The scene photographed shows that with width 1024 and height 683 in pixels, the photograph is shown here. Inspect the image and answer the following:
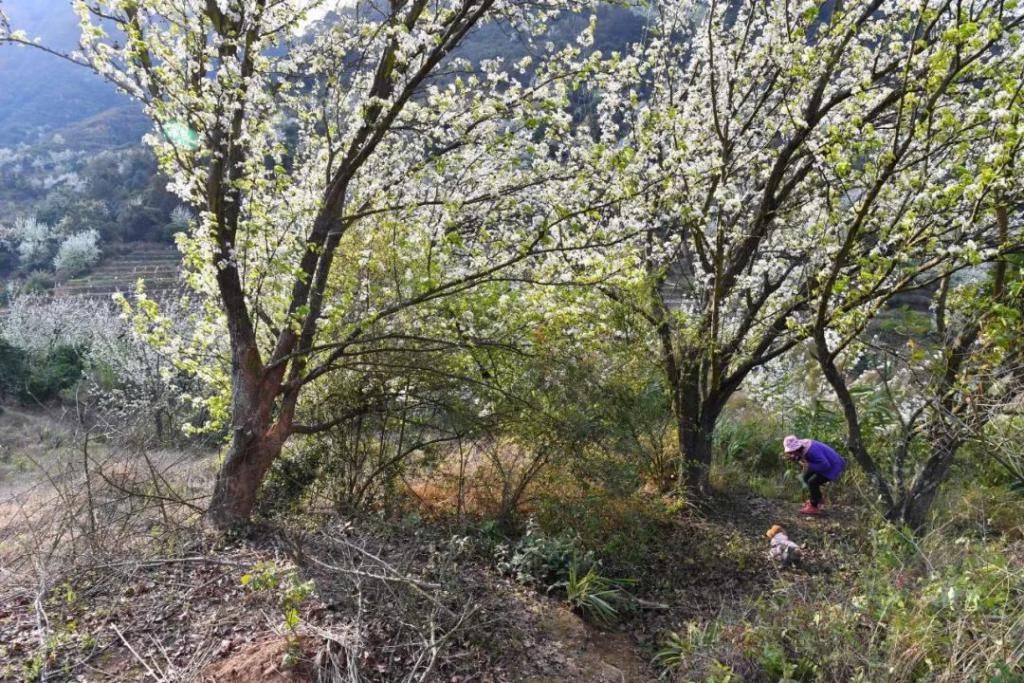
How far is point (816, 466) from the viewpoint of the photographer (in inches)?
295

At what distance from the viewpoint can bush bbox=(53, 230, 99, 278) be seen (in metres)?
36.8

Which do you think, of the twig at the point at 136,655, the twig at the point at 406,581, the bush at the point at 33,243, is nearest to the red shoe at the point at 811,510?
the twig at the point at 406,581

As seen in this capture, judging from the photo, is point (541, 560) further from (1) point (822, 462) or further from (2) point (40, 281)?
(2) point (40, 281)

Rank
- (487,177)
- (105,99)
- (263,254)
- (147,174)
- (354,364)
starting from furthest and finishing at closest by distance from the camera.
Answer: (105,99) → (147,174) → (487,177) → (354,364) → (263,254)

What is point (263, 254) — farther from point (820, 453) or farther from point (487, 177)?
point (820, 453)

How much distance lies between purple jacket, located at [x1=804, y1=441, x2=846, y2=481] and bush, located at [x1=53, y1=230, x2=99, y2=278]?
134 feet

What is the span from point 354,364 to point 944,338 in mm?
4909

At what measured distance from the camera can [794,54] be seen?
555 centimetres

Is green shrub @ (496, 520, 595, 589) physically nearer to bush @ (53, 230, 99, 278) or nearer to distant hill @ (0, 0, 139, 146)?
bush @ (53, 230, 99, 278)

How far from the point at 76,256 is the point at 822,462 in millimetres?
41178

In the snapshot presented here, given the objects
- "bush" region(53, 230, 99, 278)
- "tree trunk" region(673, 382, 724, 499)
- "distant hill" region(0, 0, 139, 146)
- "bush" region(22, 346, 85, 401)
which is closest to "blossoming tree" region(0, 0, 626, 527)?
"tree trunk" region(673, 382, 724, 499)

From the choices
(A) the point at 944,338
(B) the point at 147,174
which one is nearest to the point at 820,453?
(A) the point at 944,338

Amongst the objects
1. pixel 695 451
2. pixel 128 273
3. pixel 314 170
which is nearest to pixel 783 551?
pixel 695 451

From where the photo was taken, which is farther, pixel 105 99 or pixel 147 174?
pixel 105 99
